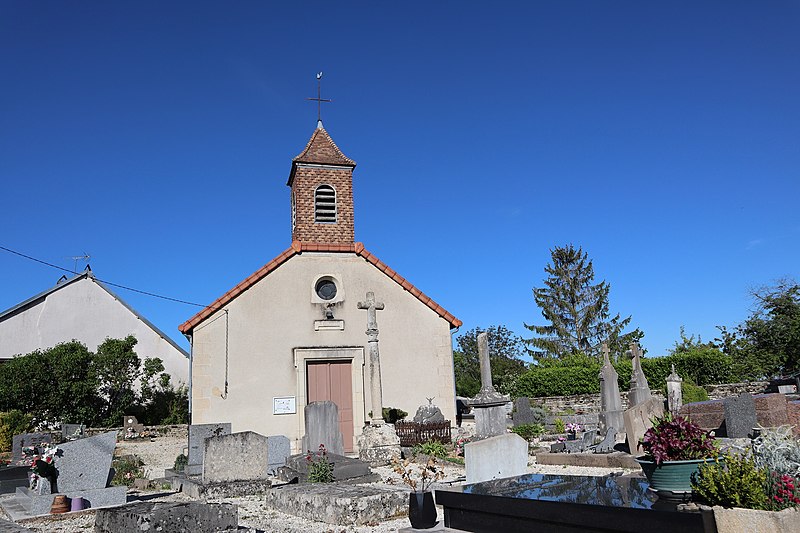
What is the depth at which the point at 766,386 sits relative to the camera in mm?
21781

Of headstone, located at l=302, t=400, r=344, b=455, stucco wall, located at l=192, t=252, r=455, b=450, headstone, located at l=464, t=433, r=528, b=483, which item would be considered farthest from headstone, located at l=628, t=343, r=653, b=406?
headstone, located at l=464, t=433, r=528, b=483

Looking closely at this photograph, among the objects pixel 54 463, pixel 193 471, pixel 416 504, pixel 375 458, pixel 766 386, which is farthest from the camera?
pixel 766 386

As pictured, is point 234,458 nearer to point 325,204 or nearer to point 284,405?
point 284,405

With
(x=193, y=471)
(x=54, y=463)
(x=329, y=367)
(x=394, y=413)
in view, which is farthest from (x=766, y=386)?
(x=54, y=463)

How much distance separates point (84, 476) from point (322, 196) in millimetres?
11066

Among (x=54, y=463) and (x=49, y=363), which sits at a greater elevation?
(x=49, y=363)

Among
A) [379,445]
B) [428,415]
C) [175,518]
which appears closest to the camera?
[175,518]

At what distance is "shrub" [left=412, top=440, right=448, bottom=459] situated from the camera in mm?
13162

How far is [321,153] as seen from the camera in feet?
61.9

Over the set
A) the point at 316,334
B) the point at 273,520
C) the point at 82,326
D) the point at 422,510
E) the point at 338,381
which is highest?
the point at 82,326

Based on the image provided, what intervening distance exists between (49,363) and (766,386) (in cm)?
2529

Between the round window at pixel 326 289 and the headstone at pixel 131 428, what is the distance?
8.15 meters

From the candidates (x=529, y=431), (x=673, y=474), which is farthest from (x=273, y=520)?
(x=529, y=431)

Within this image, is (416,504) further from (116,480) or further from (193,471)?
(116,480)
